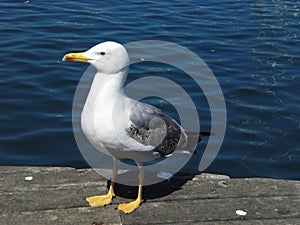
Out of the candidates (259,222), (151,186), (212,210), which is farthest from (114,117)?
(259,222)

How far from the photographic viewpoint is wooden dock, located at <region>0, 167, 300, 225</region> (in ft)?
13.8

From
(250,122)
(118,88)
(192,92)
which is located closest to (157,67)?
(192,92)

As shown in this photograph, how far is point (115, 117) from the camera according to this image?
4.14 metres

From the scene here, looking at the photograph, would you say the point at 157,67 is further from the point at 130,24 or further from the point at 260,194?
the point at 260,194

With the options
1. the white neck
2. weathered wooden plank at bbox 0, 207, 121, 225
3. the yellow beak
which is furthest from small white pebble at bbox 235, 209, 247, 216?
the yellow beak

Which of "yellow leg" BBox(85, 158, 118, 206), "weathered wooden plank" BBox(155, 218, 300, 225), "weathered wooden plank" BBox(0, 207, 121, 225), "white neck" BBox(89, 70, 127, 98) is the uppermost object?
"white neck" BBox(89, 70, 127, 98)

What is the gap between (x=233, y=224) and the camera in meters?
4.17

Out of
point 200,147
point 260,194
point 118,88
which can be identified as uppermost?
point 118,88

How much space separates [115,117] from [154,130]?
470 mm

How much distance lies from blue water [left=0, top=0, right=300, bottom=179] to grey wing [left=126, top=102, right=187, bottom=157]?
2090mm

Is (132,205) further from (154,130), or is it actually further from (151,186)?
(154,130)

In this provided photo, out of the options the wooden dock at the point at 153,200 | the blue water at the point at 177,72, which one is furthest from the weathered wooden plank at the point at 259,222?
the blue water at the point at 177,72

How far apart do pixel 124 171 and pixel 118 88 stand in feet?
3.79

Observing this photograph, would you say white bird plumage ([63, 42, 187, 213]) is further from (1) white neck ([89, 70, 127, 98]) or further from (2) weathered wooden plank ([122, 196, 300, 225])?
(2) weathered wooden plank ([122, 196, 300, 225])
